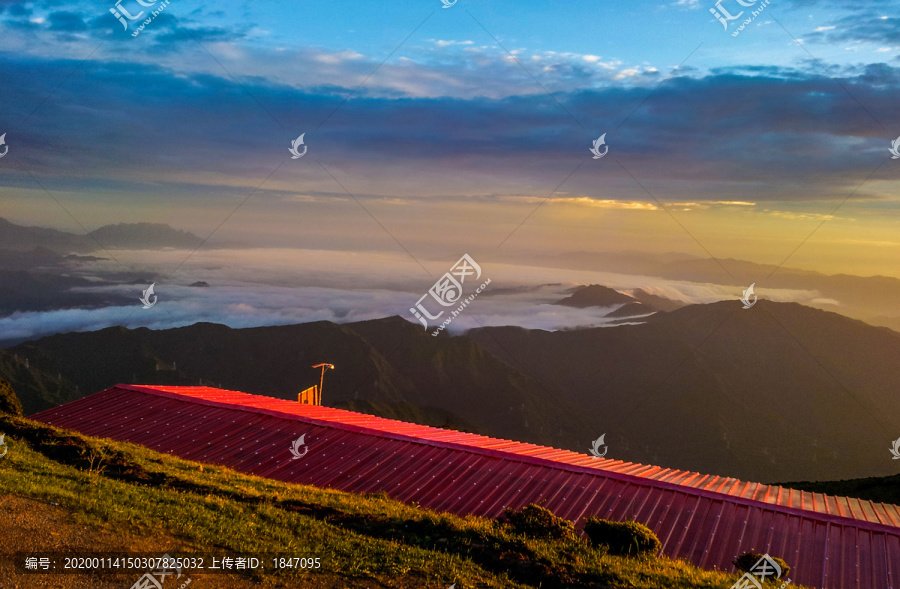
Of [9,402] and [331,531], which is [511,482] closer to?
[331,531]

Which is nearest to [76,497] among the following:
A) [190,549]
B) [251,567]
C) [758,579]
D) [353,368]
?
[190,549]

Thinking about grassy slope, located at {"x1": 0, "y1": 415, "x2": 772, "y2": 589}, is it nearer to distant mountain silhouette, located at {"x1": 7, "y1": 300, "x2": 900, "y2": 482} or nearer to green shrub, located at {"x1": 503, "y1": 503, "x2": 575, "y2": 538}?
green shrub, located at {"x1": 503, "y1": 503, "x2": 575, "y2": 538}

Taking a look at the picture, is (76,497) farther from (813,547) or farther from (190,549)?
(813,547)

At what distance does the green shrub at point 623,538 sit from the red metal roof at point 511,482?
7.58 ft

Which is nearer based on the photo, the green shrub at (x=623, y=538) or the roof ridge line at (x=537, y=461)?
the green shrub at (x=623, y=538)

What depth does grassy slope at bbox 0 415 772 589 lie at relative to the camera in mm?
8758

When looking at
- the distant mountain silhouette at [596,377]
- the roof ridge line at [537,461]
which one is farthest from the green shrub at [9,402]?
the distant mountain silhouette at [596,377]

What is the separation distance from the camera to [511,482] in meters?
16.4

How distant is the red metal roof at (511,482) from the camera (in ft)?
43.3

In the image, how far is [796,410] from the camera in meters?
141

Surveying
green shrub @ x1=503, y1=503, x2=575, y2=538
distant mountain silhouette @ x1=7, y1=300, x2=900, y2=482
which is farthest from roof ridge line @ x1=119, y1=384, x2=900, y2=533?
distant mountain silhouette @ x1=7, y1=300, x2=900, y2=482

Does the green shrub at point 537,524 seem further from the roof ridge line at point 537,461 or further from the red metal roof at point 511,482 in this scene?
the roof ridge line at point 537,461

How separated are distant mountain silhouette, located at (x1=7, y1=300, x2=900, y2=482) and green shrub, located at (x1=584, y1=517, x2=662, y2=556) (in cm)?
10622

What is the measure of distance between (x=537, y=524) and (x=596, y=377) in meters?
154
